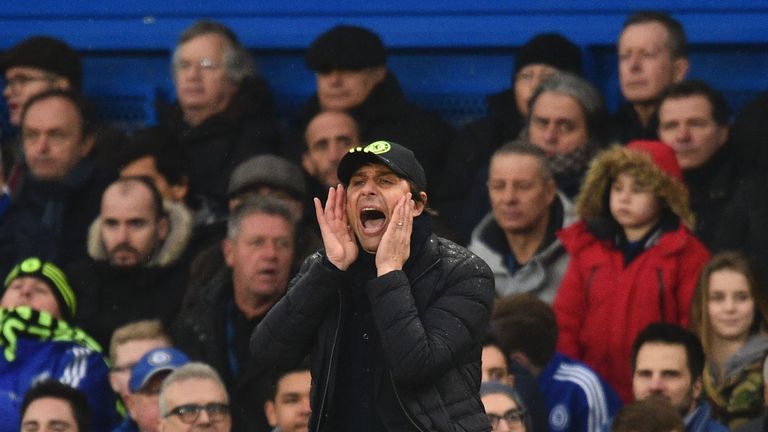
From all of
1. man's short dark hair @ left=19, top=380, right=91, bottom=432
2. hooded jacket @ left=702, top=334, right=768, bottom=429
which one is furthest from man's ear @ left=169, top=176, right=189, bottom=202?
hooded jacket @ left=702, top=334, right=768, bottom=429

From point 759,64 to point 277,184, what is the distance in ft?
9.74

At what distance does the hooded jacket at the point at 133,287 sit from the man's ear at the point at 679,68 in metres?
2.82

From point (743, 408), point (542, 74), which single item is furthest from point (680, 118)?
point (743, 408)

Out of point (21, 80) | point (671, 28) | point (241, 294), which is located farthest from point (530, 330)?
point (21, 80)

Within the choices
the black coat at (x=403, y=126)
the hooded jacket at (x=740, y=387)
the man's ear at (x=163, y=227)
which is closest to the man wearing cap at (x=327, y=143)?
the black coat at (x=403, y=126)

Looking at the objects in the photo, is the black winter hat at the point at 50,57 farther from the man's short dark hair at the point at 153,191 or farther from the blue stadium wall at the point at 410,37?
the man's short dark hair at the point at 153,191

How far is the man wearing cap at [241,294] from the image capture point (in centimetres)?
1120

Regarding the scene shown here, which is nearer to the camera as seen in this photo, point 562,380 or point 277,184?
point 562,380

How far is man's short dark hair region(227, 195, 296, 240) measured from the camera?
11430 millimetres

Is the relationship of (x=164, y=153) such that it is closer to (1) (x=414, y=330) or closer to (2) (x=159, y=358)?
(2) (x=159, y=358)

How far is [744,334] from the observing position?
10.3 meters

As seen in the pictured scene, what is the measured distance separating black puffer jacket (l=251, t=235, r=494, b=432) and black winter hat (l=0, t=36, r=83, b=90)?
6.21 m

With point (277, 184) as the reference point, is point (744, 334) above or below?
below

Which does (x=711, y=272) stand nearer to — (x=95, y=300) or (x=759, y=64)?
(x=759, y=64)
